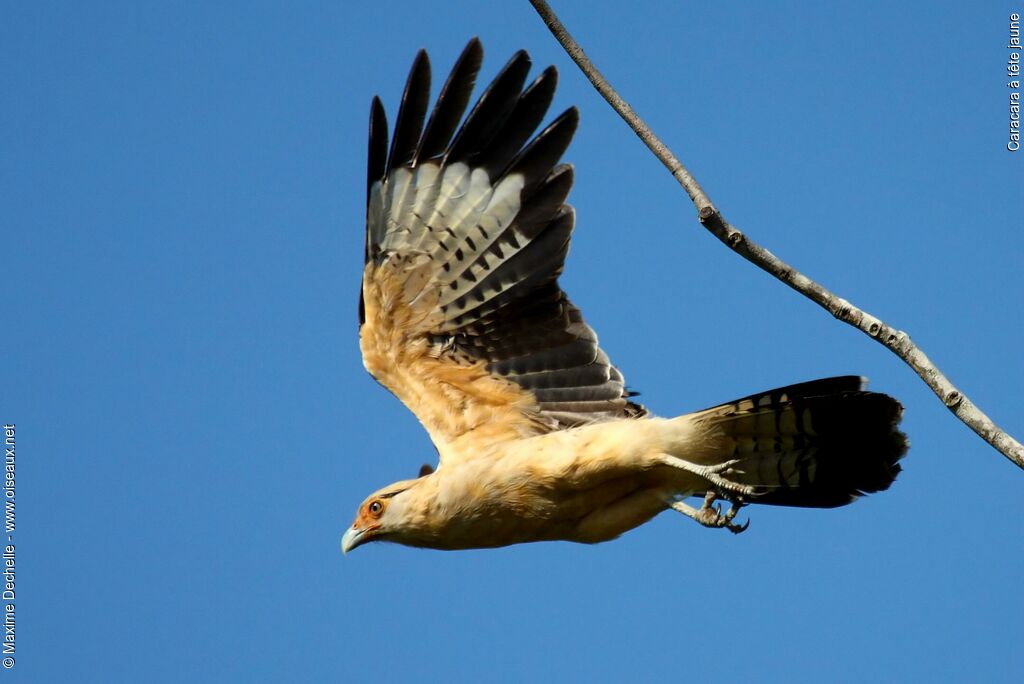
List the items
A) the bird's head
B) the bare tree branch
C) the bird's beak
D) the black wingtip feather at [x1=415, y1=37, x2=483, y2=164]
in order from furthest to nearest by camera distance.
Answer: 1. the black wingtip feather at [x1=415, y1=37, x2=483, y2=164]
2. the bird's beak
3. the bird's head
4. the bare tree branch

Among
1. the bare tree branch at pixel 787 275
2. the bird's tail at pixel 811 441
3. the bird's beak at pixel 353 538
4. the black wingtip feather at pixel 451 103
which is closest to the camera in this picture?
the bare tree branch at pixel 787 275

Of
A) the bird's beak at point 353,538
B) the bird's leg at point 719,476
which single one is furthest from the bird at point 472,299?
the bird's leg at point 719,476

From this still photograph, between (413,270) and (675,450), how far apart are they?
2226mm

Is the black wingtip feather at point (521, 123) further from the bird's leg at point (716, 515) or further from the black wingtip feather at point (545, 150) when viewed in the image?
the bird's leg at point (716, 515)

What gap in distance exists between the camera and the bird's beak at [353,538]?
7.85 m

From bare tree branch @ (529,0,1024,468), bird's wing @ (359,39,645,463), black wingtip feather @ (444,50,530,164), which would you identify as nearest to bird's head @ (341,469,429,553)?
bird's wing @ (359,39,645,463)

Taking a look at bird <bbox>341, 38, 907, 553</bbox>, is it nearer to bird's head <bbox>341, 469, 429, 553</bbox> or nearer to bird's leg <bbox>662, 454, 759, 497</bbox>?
bird's head <bbox>341, 469, 429, 553</bbox>

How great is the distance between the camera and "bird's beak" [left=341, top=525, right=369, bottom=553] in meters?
7.85

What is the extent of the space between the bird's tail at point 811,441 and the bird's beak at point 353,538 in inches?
84.2

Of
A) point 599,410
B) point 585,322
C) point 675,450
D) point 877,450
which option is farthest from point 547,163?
point 877,450

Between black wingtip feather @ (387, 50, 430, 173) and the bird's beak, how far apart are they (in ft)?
7.59

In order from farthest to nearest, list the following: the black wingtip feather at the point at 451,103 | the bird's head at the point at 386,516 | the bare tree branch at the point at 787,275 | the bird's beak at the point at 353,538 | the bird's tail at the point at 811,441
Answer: the black wingtip feather at the point at 451,103 < the bird's beak at the point at 353,538 < the bird's head at the point at 386,516 < the bird's tail at the point at 811,441 < the bare tree branch at the point at 787,275

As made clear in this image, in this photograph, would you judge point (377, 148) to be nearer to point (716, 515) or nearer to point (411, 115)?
point (411, 115)

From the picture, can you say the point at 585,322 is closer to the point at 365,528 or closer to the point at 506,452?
the point at 506,452
